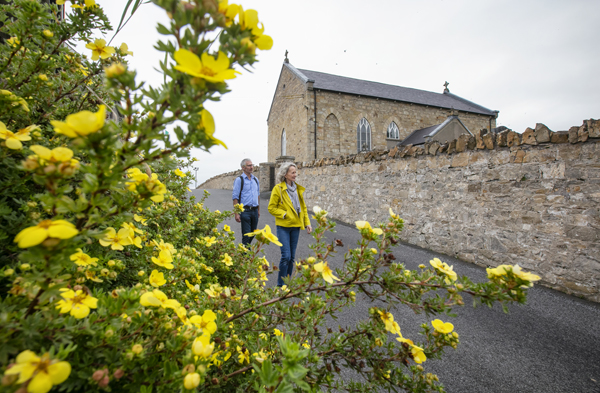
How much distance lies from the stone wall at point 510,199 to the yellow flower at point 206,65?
5153 mm

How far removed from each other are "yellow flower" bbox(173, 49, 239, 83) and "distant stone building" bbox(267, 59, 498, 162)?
14860mm

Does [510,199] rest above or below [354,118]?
below

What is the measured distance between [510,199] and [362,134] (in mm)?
14165

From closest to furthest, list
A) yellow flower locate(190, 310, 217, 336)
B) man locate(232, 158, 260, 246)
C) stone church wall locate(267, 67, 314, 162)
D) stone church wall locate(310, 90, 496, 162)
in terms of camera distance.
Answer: yellow flower locate(190, 310, 217, 336) < man locate(232, 158, 260, 246) < stone church wall locate(310, 90, 496, 162) < stone church wall locate(267, 67, 314, 162)

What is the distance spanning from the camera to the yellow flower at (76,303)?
689 millimetres

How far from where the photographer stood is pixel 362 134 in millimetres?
17922

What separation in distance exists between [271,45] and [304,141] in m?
16.1

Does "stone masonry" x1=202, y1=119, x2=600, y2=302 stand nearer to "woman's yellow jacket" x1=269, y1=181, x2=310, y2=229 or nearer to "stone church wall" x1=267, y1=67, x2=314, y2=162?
"woman's yellow jacket" x1=269, y1=181, x2=310, y2=229

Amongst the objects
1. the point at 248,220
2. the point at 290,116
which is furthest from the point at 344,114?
the point at 248,220

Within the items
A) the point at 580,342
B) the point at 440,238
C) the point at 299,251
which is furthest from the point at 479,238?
the point at 299,251

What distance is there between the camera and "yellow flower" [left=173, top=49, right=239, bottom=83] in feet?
1.80

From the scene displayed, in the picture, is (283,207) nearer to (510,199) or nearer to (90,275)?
(90,275)

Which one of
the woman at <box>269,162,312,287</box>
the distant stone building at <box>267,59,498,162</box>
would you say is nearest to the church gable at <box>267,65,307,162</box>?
the distant stone building at <box>267,59,498,162</box>

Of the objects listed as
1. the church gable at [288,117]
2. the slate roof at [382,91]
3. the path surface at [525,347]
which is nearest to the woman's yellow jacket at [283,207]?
the path surface at [525,347]
